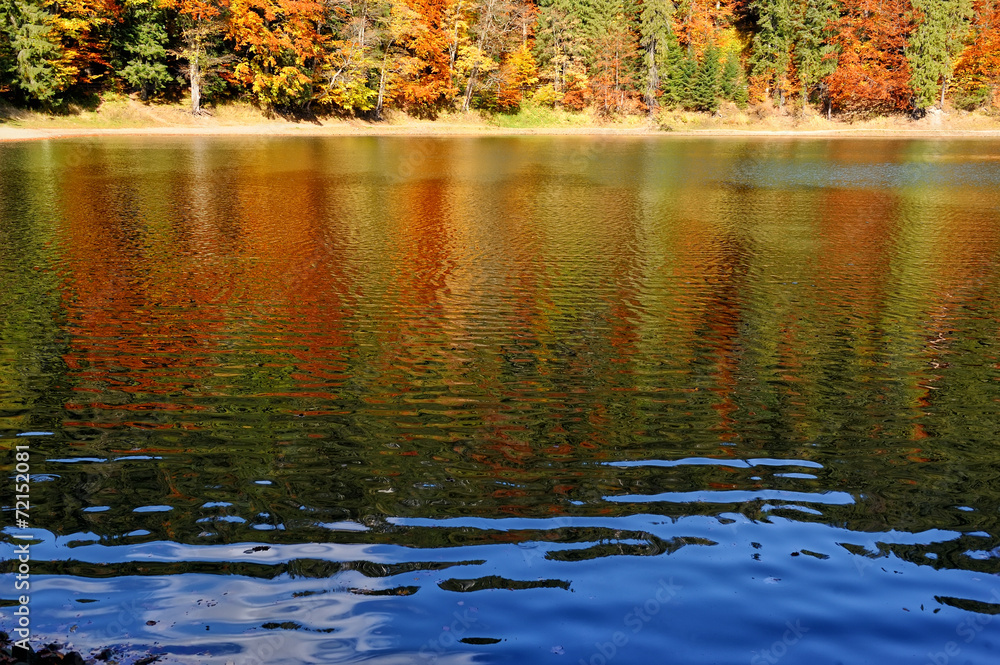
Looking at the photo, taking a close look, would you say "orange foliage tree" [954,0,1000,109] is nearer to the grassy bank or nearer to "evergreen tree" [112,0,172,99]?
the grassy bank

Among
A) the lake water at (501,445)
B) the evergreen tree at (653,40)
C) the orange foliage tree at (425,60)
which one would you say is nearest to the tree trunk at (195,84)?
the orange foliage tree at (425,60)

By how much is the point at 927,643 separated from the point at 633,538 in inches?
81.3

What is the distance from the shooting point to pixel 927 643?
4.85 meters

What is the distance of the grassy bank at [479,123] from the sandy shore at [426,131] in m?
0.09

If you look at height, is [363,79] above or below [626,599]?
above

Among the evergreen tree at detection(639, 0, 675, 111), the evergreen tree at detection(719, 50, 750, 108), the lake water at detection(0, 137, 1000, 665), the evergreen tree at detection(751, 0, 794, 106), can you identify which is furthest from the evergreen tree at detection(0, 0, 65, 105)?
the evergreen tree at detection(751, 0, 794, 106)

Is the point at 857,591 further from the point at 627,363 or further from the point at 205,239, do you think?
the point at 205,239

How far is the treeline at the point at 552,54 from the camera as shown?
57031mm

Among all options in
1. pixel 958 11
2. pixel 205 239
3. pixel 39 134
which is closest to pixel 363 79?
pixel 39 134

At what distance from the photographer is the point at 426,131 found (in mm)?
65812

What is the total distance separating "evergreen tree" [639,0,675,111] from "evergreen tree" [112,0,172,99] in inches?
1736

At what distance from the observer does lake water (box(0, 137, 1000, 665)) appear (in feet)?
16.4

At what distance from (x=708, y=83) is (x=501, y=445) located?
75.5m

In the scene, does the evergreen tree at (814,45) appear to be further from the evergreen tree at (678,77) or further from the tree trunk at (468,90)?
the tree trunk at (468,90)
